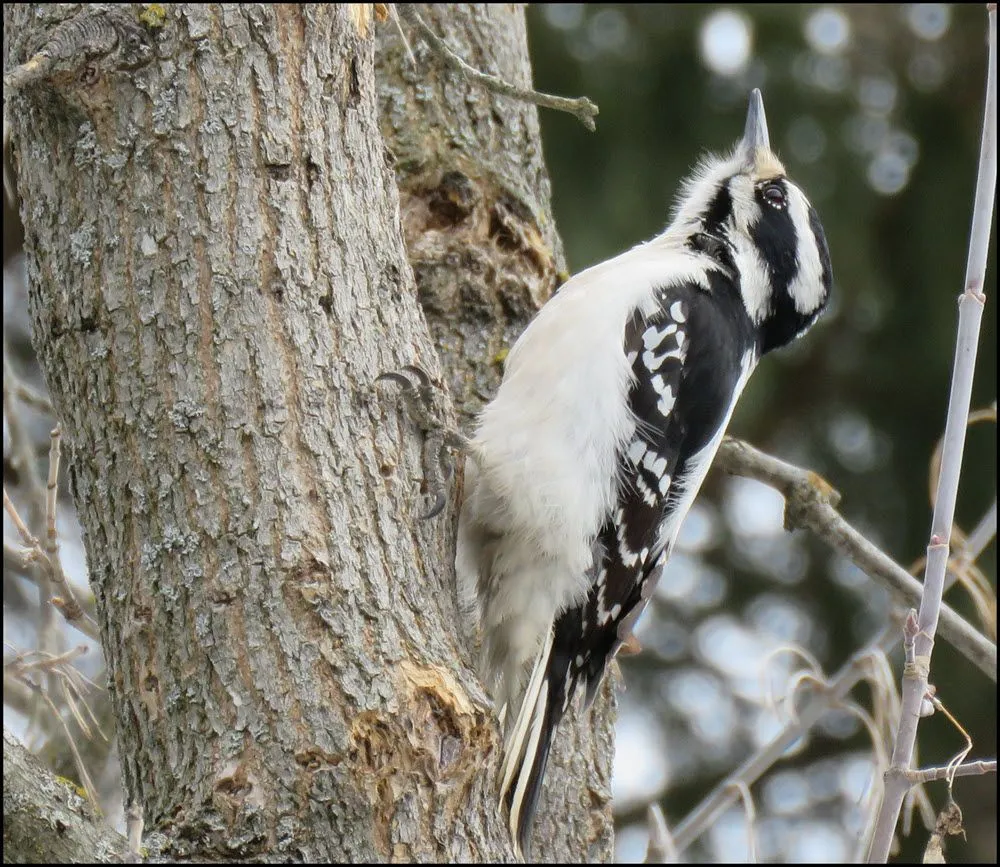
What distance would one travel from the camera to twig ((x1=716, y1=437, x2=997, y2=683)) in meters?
3.14

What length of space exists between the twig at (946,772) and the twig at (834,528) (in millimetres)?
1052

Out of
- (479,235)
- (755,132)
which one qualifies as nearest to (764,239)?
(755,132)

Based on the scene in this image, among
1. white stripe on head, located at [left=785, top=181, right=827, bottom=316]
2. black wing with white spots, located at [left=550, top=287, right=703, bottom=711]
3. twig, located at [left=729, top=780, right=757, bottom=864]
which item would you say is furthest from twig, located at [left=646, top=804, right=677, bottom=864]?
white stripe on head, located at [left=785, top=181, right=827, bottom=316]

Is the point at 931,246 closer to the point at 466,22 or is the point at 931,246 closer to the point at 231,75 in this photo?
the point at 466,22

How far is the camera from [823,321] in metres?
5.77

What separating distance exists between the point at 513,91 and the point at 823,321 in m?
3.44

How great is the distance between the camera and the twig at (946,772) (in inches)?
76.3

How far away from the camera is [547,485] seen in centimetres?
306

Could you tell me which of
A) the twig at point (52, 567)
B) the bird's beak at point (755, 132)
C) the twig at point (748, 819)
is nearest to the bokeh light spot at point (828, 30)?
the bird's beak at point (755, 132)

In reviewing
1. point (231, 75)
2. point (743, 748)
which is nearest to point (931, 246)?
point (743, 748)

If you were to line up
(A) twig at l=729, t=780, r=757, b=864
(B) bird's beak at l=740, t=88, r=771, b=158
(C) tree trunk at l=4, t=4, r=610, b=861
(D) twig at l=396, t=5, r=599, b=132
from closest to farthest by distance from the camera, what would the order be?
(C) tree trunk at l=4, t=4, r=610, b=861
(D) twig at l=396, t=5, r=599, b=132
(A) twig at l=729, t=780, r=757, b=864
(B) bird's beak at l=740, t=88, r=771, b=158

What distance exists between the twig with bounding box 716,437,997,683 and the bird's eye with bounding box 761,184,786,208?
0.85 metres

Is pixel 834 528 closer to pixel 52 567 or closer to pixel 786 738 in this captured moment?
pixel 786 738

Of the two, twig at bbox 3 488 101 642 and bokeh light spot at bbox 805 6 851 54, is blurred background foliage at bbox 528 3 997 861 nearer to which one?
bokeh light spot at bbox 805 6 851 54
